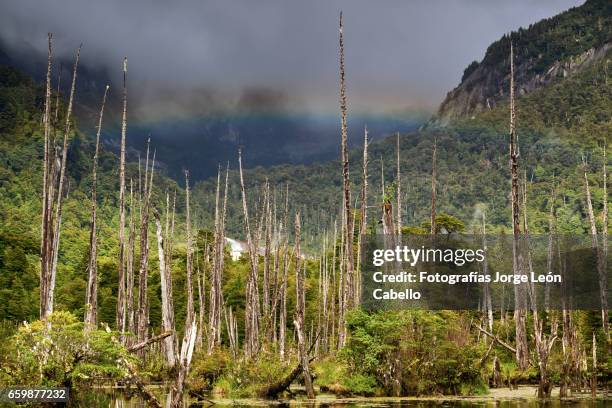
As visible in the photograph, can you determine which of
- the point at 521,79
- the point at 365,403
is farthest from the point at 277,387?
the point at 521,79

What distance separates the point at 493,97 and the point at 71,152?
11511 cm

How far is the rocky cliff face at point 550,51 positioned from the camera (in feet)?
524

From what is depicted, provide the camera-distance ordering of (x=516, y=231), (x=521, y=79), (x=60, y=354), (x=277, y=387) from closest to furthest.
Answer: (x=60, y=354) < (x=516, y=231) < (x=277, y=387) < (x=521, y=79)

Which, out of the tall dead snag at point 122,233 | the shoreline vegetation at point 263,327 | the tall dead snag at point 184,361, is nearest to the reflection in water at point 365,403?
the shoreline vegetation at point 263,327

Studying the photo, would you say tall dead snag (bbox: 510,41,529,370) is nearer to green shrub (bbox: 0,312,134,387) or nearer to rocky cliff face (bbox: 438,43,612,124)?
green shrub (bbox: 0,312,134,387)

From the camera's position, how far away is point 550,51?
17762 cm

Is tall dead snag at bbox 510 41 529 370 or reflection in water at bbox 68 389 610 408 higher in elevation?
tall dead snag at bbox 510 41 529 370

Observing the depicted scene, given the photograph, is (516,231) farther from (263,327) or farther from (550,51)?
(550,51)

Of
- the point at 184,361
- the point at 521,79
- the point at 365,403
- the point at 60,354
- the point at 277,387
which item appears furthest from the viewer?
the point at 521,79

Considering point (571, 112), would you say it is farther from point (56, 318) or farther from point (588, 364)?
point (56, 318)

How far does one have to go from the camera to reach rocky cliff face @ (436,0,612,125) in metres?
160

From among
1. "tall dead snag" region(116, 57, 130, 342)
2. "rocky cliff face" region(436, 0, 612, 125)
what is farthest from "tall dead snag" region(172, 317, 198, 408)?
"rocky cliff face" region(436, 0, 612, 125)

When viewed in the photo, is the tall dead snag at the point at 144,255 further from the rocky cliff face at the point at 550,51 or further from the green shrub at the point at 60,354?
the rocky cliff face at the point at 550,51

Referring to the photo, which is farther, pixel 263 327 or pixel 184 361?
Result: pixel 263 327
